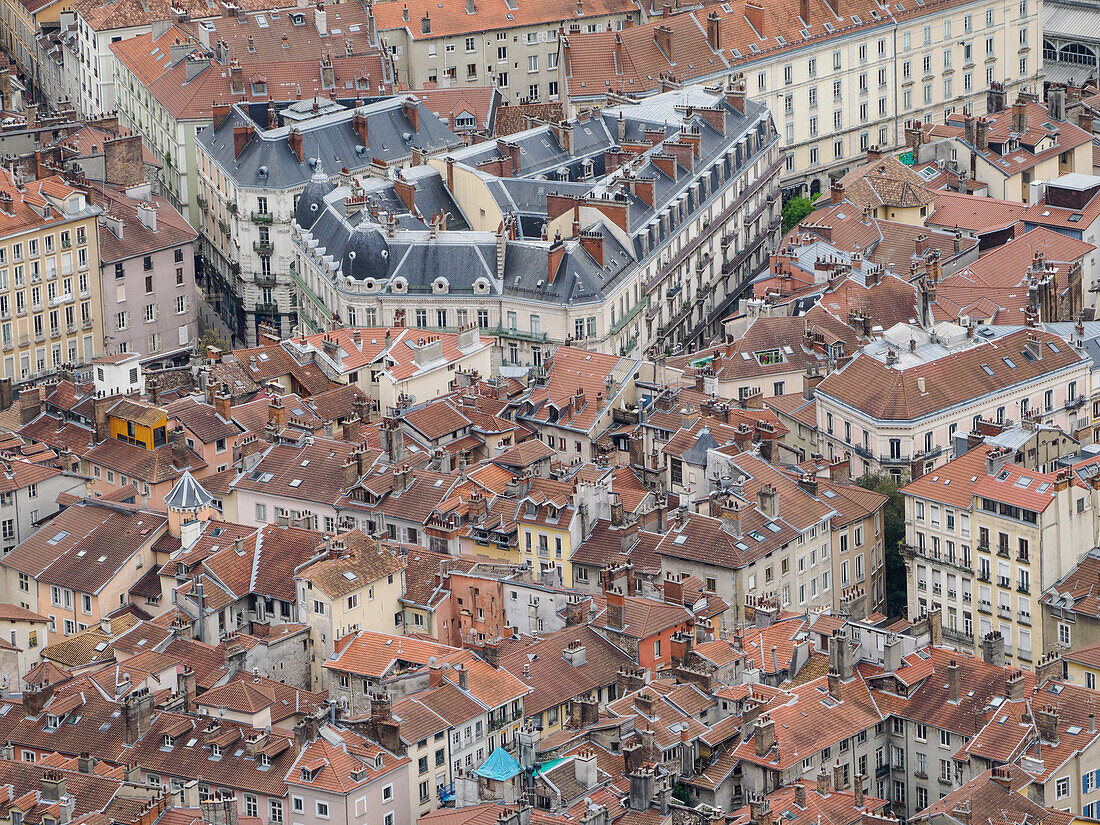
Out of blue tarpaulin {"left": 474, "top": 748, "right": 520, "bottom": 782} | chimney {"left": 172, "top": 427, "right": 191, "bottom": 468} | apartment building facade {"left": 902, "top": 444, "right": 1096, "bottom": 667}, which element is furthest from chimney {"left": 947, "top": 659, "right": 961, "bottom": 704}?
chimney {"left": 172, "top": 427, "right": 191, "bottom": 468}

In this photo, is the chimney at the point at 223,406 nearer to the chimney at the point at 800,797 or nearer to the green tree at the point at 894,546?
the green tree at the point at 894,546

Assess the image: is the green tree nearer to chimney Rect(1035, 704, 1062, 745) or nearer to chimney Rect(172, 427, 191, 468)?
chimney Rect(1035, 704, 1062, 745)

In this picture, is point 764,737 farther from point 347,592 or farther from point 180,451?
point 180,451

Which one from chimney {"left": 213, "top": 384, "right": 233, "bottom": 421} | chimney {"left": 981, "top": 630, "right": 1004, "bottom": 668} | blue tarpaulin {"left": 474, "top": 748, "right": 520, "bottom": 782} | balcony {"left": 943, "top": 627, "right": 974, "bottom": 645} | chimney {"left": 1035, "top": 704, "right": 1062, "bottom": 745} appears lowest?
balcony {"left": 943, "top": 627, "right": 974, "bottom": 645}

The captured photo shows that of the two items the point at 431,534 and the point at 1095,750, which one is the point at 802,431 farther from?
the point at 1095,750

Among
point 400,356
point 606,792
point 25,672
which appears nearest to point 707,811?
point 606,792

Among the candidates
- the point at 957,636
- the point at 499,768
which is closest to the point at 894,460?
the point at 957,636
